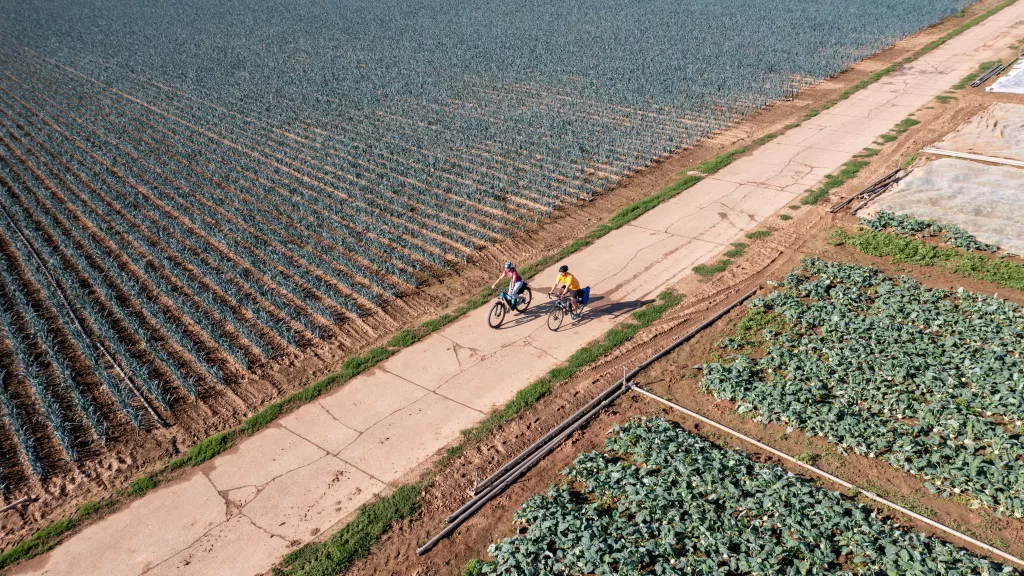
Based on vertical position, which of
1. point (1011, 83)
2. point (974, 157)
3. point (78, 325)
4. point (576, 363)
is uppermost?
point (1011, 83)

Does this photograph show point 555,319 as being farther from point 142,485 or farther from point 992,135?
point 992,135

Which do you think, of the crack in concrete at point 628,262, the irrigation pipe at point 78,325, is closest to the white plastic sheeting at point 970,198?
the crack in concrete at point 628,262

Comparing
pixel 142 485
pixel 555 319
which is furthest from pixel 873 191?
pixel 142 485

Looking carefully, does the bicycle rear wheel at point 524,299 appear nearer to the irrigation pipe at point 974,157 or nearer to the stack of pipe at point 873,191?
the stack of pipe at point 873,191

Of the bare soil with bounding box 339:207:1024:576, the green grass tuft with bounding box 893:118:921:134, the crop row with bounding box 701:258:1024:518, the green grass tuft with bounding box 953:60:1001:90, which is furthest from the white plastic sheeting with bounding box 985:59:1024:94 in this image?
the crop row with bounding box 701:258:1024:518

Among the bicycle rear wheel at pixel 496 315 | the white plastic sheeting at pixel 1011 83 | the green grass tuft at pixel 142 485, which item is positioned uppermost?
the white plastic sheeting at pixel 1011 83

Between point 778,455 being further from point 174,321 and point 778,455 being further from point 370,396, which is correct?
point 174,321
